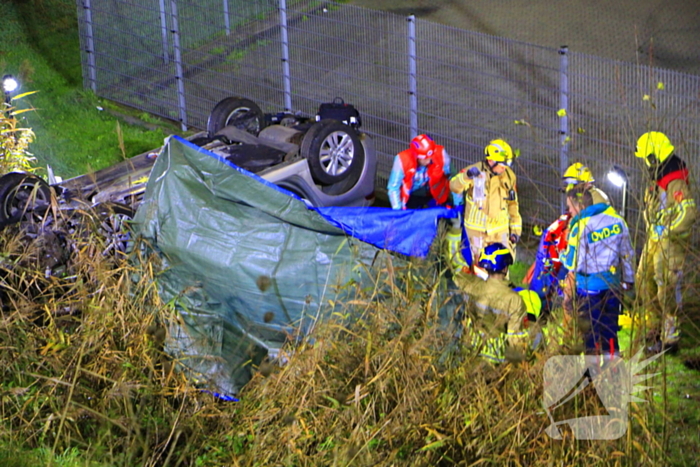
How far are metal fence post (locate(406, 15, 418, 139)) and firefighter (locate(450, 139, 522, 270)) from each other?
211 cm

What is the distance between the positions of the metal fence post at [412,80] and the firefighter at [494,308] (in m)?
3.07

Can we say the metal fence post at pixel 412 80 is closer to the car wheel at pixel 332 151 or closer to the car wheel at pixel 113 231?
the car wheel at pixel 332 151

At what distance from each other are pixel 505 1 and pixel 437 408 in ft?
46.1

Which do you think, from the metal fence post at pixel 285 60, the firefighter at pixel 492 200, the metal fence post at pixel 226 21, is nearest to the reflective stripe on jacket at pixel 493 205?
the firefighter at pixel 492 200

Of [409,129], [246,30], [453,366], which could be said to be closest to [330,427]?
[453,366]

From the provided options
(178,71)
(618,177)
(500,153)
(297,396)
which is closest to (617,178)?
(618,177)

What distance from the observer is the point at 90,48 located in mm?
13305

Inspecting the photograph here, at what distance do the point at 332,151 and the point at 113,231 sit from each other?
2.44 m

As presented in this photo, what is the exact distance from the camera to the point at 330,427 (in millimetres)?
4805

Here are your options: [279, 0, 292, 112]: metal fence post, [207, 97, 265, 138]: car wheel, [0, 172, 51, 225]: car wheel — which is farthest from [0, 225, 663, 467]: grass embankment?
[279, 0, 292, 112]: metal fence post

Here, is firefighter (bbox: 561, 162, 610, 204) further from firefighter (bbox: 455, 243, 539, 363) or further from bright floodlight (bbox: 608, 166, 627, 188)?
firefighter (bbox: 455, 243, 539, 363)

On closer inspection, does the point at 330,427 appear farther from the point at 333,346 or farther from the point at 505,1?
the point at 505,1

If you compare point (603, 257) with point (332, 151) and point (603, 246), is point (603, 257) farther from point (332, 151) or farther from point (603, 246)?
point (332, 151)

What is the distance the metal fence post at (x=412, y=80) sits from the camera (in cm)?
974
